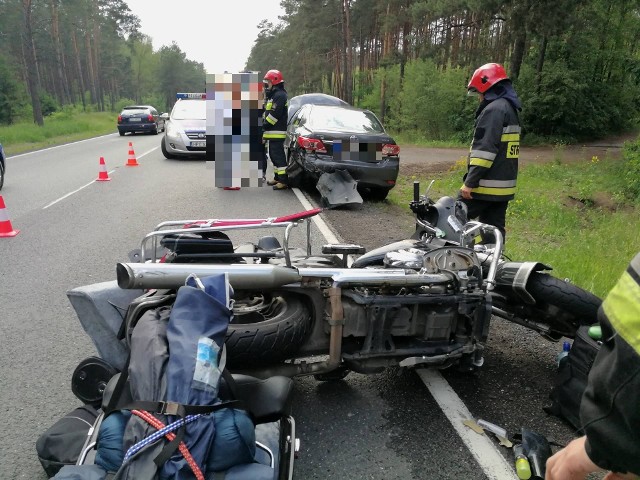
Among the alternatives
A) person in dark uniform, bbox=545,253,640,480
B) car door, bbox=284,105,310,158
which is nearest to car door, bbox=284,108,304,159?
car door, bbox=284,105,310,158

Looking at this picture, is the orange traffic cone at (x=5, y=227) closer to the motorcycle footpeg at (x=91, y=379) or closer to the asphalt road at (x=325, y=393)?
the asphalt road at (x=325, y=393)

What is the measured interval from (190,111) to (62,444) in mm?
13373

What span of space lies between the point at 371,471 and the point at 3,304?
12.2ft

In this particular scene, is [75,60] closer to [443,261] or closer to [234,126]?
[234,126]

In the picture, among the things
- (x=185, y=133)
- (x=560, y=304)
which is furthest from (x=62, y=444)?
(x=185, y=133)

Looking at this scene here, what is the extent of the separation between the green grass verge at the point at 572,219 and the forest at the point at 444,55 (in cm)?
259

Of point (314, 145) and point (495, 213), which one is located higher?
point (314, 145)

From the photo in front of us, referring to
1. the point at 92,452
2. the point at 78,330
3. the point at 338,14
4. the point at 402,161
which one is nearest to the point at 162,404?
the point at 92,452

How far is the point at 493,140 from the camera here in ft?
15.5

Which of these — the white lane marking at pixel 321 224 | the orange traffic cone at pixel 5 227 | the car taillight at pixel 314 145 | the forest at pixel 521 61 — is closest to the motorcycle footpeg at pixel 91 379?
the white lane marking at pixel 321 224

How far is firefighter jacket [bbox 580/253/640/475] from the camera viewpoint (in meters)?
1.02

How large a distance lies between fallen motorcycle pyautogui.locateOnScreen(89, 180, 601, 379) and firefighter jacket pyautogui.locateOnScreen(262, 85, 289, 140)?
665 cm

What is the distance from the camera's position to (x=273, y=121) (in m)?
9.70

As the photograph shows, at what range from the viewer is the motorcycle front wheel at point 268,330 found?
2.58m
